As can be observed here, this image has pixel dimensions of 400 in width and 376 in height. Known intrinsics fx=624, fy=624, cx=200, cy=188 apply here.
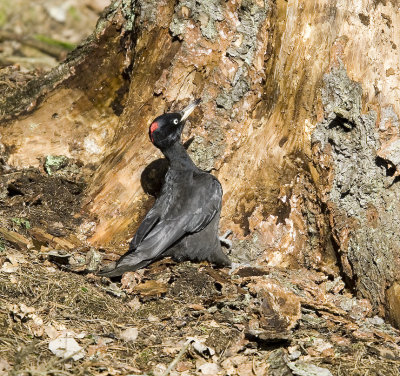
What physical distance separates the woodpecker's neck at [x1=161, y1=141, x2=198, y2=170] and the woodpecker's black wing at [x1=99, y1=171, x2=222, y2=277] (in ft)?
0.28

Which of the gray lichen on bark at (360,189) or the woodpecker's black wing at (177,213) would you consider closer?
the gray lichen on bark at (360,189)

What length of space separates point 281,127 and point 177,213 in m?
1.34

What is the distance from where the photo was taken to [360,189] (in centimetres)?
588

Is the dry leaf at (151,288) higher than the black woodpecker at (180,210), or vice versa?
the black woodpecker at (180,210)

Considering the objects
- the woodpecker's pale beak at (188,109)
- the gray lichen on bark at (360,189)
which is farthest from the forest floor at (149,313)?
the woodpecker's pale beak at (188,109)

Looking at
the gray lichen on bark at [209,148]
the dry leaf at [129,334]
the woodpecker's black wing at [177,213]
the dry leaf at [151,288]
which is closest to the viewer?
the dry leaf at [129,334]

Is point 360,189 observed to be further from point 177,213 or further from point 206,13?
point 206,13

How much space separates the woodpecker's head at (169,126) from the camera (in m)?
6.12

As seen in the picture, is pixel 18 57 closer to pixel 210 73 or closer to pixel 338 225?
pixel 210 73

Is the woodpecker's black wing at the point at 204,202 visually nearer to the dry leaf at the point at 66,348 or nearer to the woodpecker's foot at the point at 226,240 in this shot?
the woodpecker's foot at the point at 226,240

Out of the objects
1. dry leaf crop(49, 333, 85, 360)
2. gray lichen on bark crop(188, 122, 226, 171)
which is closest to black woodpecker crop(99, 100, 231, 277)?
gray lichen on bark crop(188, 122, 226, 171)

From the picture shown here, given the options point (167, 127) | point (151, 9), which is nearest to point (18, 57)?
point (151, 9)

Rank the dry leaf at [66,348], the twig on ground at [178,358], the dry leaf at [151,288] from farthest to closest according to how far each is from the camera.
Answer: the dry leaf at [151,288], the dry leaf at [66,348], the twig on ground at [178,358]

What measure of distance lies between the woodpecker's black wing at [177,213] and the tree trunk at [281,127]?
270mm
